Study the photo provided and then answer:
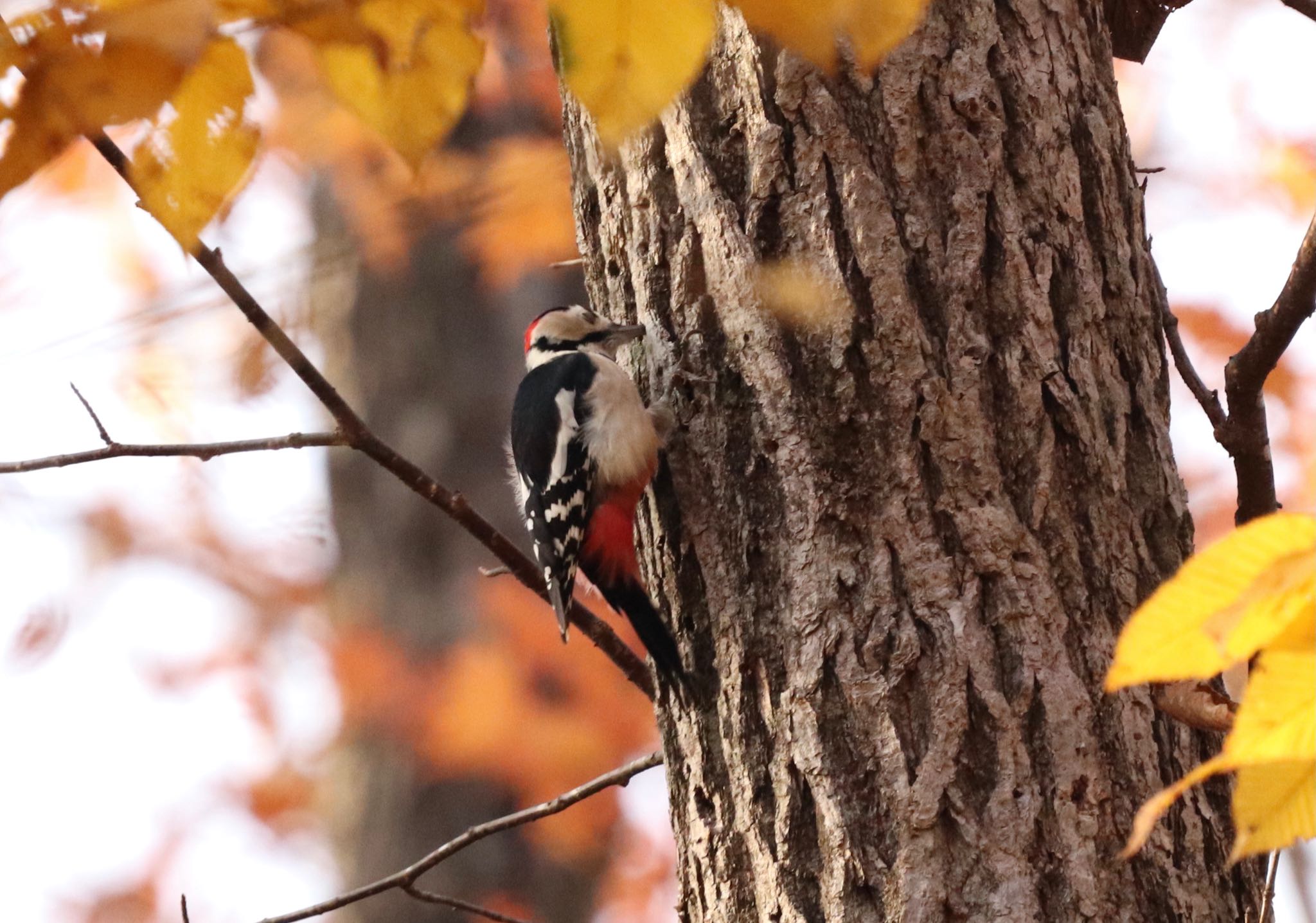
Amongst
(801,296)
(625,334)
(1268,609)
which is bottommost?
(1268,609)

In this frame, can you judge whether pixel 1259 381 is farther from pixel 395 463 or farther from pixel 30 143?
pixel 30 143

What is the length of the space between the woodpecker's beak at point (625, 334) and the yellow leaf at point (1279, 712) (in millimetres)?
1904

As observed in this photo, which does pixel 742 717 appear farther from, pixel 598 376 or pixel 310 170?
pixel 310 170

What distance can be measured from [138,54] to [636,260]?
1.67 m

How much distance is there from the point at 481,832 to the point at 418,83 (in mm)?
1886

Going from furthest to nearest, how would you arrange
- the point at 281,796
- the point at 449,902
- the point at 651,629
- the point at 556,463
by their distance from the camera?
1. the point at 281,796
2. the point at 556,463
3. the point at 449,902
4. the point at 651,629

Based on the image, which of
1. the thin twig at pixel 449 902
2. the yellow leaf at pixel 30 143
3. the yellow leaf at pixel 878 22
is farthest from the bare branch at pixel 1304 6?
the thin twig at pixel 449 902

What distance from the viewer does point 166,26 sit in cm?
108

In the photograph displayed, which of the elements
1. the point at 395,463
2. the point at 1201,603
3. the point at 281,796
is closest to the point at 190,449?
the point at 395,463

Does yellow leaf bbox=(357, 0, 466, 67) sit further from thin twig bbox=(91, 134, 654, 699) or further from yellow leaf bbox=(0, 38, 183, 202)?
thin twig bbox=(91, 134, 654, 699)

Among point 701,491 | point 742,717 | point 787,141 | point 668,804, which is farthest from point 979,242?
point 668,804

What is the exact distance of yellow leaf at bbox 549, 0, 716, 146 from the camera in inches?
40.6

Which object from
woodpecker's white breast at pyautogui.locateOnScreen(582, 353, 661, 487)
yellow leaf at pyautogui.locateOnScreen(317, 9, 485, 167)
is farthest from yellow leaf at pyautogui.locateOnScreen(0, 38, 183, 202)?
woodpecker's white breast at pyautogui.locateOnScreen(582, 353, 661, 487)

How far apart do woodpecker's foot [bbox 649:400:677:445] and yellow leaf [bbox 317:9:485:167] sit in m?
1.51
